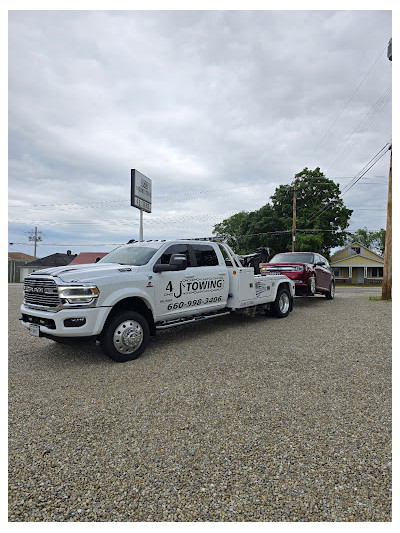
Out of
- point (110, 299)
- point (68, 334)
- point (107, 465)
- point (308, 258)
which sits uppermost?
point (308, 258)

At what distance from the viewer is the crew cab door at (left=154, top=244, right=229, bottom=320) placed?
5.59 m

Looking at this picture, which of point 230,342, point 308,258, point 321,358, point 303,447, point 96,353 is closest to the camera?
point 303,447

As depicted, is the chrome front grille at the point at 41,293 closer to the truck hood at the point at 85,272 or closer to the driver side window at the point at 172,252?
the truck hood at the point at 85,272

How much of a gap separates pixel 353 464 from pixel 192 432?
1.28m

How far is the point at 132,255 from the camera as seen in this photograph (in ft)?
19.7

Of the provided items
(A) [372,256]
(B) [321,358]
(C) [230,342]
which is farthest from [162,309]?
(A) [372,256]

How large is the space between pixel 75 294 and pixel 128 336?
1.00m

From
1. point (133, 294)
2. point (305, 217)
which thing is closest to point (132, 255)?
point (133, 294)

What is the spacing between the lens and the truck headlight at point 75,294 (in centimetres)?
455

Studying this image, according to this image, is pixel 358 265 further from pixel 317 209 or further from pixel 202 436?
pixel 202 436

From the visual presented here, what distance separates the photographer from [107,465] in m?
2.38

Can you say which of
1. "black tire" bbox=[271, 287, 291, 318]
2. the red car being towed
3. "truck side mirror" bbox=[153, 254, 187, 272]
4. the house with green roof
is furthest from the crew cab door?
the house with green roof

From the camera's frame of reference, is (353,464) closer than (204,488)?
No

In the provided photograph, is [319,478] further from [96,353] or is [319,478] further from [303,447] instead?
[96,353]
